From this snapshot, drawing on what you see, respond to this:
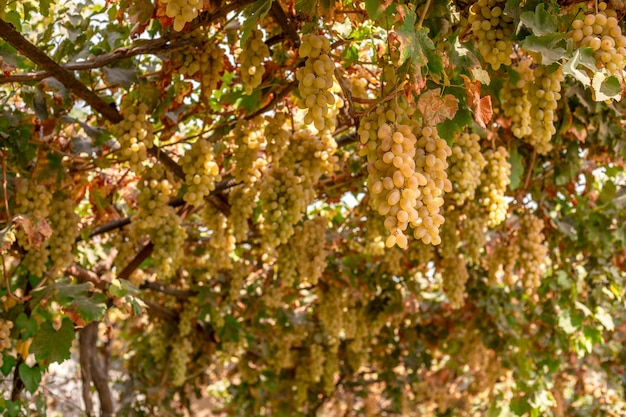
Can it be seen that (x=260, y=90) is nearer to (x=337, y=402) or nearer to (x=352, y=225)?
(x=352, y=225)

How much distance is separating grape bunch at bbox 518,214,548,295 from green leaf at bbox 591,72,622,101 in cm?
230

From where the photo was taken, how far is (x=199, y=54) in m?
2.55

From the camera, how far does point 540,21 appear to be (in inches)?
59.5

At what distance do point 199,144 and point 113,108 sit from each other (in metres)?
0.41

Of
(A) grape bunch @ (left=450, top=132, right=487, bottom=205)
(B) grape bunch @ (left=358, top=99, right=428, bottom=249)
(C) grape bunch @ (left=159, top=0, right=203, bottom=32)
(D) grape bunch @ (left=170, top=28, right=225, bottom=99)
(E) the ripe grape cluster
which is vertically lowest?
(B) grape bunch @ (left=358, top=99, right=428, bottom=249)

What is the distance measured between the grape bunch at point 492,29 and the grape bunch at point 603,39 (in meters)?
0.17

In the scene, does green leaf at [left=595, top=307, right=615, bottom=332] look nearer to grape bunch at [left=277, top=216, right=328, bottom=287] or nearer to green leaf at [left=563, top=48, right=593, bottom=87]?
grape bunch at [left=277, top=216, right=328, bottom=287]

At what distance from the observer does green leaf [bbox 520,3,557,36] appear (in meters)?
1.49

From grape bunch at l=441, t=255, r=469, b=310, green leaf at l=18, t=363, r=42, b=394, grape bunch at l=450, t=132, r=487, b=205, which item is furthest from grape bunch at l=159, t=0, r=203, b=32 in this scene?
grape bunch at l=441, t=255, r=469, b=310

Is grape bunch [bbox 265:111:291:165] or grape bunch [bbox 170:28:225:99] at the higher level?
grape bunch [bbox 170:28:225:99]

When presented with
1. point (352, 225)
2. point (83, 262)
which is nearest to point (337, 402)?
point (352, 225)

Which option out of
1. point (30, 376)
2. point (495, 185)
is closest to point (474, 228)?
point (495, 185)

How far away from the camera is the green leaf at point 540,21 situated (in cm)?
149

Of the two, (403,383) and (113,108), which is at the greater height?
(403,383)
